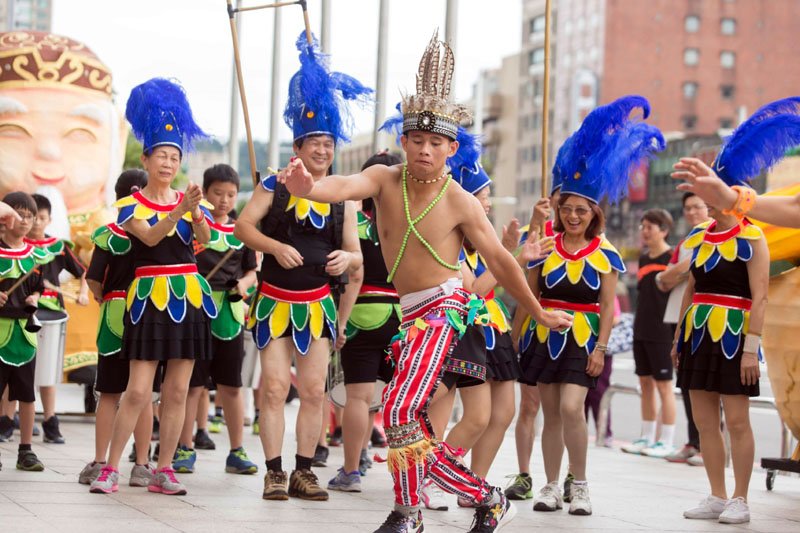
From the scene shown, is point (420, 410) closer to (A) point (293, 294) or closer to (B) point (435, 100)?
(B) point (435, 100)

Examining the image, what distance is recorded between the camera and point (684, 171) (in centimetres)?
563

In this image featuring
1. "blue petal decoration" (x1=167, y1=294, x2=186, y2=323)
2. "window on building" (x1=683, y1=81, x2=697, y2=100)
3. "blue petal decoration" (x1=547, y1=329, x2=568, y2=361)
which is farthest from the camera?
"window on building" (x1=683, y1=81, x2=697, y2=100)

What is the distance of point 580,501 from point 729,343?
1.16 metres

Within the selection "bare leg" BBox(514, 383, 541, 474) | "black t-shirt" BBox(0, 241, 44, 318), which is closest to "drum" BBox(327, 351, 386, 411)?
"bare leg" BBox(514, 383, 541, 474)

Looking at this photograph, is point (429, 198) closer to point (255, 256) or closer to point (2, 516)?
point (2, 516)

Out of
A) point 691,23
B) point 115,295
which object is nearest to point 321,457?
point 115,295

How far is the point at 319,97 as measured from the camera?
7.44 m

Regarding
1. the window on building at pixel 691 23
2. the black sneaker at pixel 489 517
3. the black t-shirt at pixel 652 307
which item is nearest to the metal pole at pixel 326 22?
the black t-shirt at pixel 652 307

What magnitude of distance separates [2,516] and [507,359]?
2.83 metres

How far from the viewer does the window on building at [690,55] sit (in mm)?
84750

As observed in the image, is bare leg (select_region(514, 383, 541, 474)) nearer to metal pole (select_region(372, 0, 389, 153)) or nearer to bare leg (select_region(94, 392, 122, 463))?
bare leg (select_region(94, 392, 122, 463))

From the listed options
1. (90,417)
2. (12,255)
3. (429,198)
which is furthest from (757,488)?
(90,417)

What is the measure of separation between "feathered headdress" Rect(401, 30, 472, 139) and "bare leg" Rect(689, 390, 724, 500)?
233 centimetres

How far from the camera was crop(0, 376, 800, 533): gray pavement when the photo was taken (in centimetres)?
625
